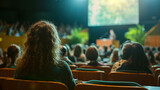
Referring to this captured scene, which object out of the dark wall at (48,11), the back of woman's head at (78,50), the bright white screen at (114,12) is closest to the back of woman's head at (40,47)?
the back of woman's head at (78,50)

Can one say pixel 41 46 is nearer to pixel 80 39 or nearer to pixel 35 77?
pixel 35 77

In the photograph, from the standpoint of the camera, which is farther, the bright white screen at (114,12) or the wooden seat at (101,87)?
the bright white screen at (114,12)

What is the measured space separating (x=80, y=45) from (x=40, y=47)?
A: 2.82 meters

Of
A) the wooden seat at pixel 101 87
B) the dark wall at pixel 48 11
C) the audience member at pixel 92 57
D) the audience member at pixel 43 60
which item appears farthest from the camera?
the dark wall at pixel 48 11

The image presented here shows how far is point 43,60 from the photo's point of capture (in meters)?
1.36

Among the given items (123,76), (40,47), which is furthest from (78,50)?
(40,47)

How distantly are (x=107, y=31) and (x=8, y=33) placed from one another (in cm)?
639

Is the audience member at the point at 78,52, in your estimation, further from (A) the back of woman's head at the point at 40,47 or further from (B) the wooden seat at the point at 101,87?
(B) the wooden seat at the point at 101,87

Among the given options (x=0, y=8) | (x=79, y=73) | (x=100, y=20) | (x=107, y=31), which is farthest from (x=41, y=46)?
(x=0, y=8)

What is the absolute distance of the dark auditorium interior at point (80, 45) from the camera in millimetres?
1323

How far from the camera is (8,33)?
9562mm

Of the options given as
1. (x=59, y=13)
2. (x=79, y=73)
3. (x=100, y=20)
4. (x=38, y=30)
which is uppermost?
(x=59, y=13)

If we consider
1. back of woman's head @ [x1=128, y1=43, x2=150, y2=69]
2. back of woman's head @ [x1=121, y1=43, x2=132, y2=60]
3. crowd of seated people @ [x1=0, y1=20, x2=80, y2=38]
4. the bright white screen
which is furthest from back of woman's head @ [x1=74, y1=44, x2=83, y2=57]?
crowd of seated people @ [x1=0, y1=20, x2=80, y2=38]

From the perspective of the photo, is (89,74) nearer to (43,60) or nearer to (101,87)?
(43,60)
